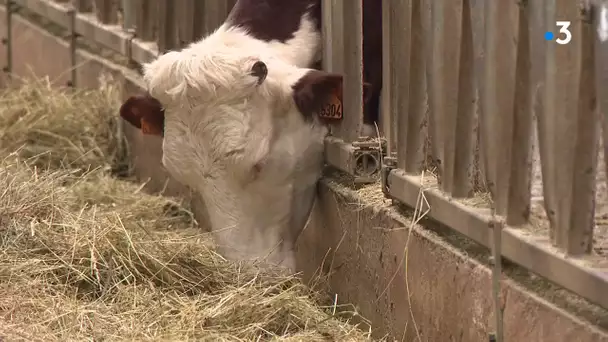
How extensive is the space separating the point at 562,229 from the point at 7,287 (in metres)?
1.96

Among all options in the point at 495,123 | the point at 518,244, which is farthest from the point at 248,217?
the point at 518,244

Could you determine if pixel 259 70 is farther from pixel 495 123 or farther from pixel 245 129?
pixel 495 123

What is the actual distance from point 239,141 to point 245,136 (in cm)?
3

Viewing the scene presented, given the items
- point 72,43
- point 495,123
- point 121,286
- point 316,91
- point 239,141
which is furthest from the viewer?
point 72,43

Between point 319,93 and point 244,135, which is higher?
point 319,93

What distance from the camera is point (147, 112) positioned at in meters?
4.27

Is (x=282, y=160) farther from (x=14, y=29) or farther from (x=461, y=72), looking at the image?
(x=14, y=29)

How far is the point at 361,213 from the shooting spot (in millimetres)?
3904

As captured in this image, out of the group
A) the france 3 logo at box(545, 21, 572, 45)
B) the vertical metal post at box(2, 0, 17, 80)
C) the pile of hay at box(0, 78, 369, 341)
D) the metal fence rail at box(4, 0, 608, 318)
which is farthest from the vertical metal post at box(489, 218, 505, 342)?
the vertical metal post at box(2, 0, 17, 80)

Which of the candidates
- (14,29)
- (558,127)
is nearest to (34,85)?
(14,29)

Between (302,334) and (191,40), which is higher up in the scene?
(191,40)

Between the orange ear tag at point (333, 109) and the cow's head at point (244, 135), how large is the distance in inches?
0.6

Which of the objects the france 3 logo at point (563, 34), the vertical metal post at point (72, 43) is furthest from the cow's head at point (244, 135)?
the vertical metal post at point (72, 43)

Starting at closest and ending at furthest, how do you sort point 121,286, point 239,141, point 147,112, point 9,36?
1. point 121,286
2. point 239,141
3. point 147,112
4. point 9,36
